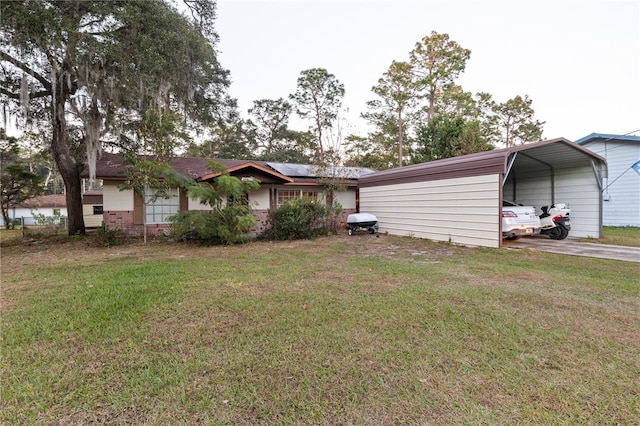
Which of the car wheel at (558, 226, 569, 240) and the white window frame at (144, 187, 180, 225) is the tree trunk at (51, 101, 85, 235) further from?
the car wheel at (558, 226, 569, 240)

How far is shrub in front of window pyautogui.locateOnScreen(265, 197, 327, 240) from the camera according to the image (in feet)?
32.4

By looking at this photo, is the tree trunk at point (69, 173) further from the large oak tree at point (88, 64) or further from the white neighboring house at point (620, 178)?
the white neighboring house at point (620, 178)

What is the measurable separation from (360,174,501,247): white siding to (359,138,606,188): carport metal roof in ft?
0.68

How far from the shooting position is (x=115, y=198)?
1014 cm

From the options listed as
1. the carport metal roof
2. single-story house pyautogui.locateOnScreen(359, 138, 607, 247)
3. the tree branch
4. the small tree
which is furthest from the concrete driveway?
the tree branch

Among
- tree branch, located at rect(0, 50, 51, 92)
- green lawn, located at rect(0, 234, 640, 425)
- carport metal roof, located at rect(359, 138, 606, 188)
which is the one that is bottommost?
green lawn, located at rect(0, 234, 640, 425)

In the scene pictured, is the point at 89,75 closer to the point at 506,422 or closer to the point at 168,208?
the point at 168,208

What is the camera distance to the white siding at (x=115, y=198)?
33.0 ft

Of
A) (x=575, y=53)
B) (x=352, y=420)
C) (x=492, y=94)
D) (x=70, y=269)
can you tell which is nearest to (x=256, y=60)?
(x=70, y=269)

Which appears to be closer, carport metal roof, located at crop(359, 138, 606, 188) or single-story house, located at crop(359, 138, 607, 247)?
carport metal roof, located at crop(359, 138, 606, 188)

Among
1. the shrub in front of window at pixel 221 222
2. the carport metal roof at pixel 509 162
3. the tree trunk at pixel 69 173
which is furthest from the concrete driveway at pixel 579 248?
the tree trunk at pixel 69 173

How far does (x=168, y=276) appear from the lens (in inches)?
198

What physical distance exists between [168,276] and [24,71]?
308 inches

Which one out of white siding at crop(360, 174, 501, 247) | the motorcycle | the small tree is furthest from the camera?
the motorcycle
